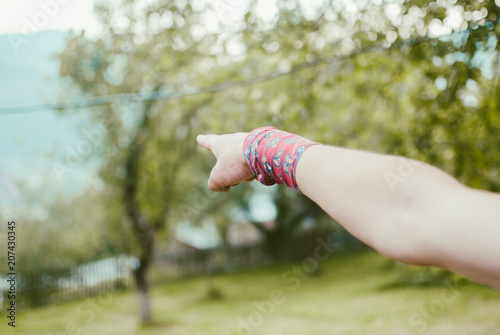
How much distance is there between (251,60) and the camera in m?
6.04

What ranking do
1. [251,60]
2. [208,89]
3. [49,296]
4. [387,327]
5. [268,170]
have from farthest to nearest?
[49,296] → [387,327] → [251,60] → [208,89] → [268,170]

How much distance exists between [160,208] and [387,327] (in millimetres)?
4312

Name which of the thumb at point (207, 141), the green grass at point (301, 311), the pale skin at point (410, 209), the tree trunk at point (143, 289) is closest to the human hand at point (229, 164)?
the thumb at point (207, 141)

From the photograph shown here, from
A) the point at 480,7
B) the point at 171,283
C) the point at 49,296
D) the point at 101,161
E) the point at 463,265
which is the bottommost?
the point at 171,283

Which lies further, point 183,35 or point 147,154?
point 147,154

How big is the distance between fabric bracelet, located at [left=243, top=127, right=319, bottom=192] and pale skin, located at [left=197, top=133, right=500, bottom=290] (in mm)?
71

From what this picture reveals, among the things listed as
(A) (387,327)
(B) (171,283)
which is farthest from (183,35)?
(B) (171,283)

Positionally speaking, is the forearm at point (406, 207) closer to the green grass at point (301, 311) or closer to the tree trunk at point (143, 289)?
the green grass at point (301, 311)

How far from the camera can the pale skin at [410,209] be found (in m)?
0.51

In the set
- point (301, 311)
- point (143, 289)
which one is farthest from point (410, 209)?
point (301, 311)

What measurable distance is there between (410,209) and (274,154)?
0.34 metres

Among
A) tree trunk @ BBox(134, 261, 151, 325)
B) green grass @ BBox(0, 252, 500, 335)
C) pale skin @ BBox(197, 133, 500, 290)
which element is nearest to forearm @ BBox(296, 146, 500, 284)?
pale skin @ BBox(197, 133, 500, 290)

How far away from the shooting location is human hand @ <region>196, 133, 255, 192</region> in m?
1.03

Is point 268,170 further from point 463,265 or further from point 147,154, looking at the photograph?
point 147,154
